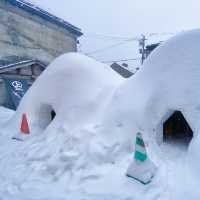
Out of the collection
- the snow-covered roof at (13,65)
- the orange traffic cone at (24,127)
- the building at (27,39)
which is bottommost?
the orange traffic cone at (24,127)

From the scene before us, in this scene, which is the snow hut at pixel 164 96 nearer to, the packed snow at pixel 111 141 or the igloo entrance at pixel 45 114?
the packed snow at pixel 111 141

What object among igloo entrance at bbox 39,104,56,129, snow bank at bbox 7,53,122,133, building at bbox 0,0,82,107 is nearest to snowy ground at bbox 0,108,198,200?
snow bank at bbox 7,53,122,133

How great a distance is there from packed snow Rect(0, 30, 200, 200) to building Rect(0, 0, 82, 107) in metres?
7.47

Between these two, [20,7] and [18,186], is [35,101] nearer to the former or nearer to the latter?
[18,186]

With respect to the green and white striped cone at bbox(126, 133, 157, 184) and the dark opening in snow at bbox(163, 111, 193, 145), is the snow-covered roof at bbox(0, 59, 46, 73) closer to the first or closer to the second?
the dark opening in snow at bbox(163, 111, 193, 145)

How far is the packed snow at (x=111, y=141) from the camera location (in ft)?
10.6

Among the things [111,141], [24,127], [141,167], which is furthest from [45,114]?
[141,167]

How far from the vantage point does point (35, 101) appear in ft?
21.5

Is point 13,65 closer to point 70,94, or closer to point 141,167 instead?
point 70,94

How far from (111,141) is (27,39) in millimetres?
12626

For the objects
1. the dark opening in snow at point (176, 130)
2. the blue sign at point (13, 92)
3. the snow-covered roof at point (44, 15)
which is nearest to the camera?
the dark opening in snow at point (176, 130)

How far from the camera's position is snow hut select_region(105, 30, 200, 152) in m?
3.92

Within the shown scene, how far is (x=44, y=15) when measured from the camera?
15.9 meters

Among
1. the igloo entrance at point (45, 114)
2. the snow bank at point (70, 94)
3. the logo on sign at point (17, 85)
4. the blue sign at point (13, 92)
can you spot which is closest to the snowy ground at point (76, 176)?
the snow bank at point (70, 94)
